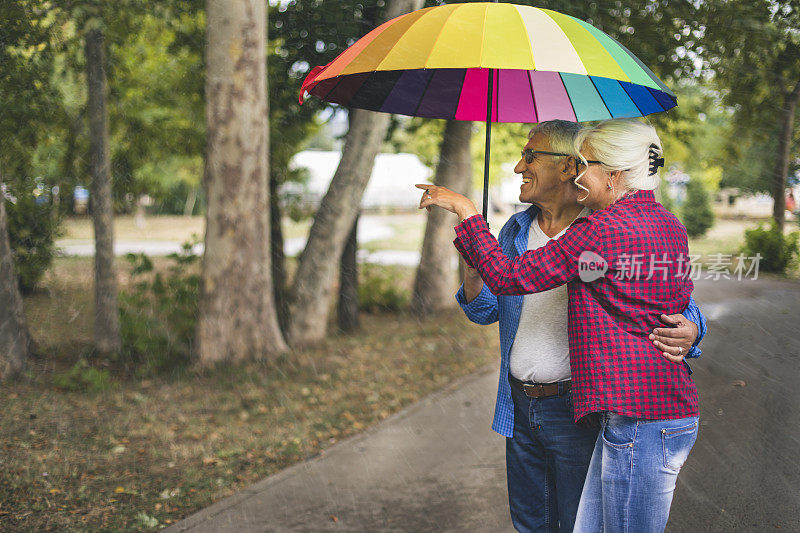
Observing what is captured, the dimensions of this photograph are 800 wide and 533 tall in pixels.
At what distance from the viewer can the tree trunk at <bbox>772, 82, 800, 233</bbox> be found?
11.1 feet

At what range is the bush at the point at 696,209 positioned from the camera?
3789 millimetres

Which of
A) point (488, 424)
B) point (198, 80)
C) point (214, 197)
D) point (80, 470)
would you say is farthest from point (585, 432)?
point (198, 80)

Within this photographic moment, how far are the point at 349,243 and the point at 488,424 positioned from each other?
13.5ft

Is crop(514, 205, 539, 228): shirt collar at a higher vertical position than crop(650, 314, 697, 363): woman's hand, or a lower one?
higher

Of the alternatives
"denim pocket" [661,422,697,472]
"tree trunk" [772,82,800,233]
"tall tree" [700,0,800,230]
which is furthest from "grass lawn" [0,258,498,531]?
"tall tree" [700,0,800,230]

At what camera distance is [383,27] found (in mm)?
2539

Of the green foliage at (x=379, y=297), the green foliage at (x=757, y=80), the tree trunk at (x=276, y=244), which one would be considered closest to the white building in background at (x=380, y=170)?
the green foliage at (x=379, y=297)

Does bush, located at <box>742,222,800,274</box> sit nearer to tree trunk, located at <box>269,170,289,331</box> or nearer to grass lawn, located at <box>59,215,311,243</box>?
tree trunk, located at <box>269,170,289,331</box>

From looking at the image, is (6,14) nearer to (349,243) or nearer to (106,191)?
(106,191)

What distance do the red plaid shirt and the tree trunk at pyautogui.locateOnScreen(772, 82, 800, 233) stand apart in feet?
5.37

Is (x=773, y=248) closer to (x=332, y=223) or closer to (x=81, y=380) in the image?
(x=332, y=223)

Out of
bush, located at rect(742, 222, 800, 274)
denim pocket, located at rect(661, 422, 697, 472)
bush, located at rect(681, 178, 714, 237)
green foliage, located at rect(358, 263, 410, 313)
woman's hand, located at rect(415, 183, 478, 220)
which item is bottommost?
green foliage, located at rect(358, 263, 410, 313)

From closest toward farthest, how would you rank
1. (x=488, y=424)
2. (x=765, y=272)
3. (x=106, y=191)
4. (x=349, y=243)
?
1. (x=765, y=272)
2. (x=488, y=424)
3. (x=106, y=191)
4. (x=349, y=243)

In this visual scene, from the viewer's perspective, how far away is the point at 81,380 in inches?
243
